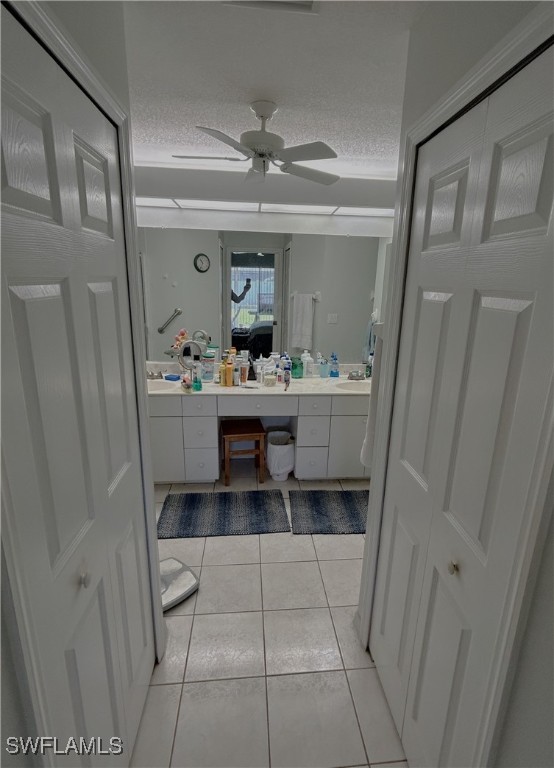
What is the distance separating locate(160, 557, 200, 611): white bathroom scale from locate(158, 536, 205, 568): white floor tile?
0.09 metres

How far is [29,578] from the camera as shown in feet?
2.14

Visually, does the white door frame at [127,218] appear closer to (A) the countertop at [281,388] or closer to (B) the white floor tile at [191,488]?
(B) the white floor tile at [191,488]

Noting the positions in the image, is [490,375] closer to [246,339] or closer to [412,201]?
[412,201]

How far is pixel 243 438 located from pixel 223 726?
1.83 metres

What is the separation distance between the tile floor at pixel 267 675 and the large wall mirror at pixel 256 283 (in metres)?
1.80

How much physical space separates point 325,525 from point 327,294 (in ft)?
6.28

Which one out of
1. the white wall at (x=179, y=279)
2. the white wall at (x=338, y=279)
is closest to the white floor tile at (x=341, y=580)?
the white wall at (x=338, y=279)

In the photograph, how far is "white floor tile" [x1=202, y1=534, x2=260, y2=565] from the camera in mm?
2250

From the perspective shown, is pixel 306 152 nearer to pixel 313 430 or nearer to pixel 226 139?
pixel 226 139

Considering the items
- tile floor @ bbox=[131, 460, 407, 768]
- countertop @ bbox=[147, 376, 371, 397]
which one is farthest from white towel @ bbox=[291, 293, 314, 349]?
→ tile floor @ bbox=[131, 460, 407, 768]

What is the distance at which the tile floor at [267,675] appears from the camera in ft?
4.33

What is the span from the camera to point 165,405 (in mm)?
2814

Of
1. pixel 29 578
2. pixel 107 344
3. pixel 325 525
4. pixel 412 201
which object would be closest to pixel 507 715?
pixel 29 578

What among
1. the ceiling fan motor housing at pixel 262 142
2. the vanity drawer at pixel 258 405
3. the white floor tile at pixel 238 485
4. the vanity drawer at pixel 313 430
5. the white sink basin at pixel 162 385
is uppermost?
the ceiling fan motor housing at pixel 262 142
